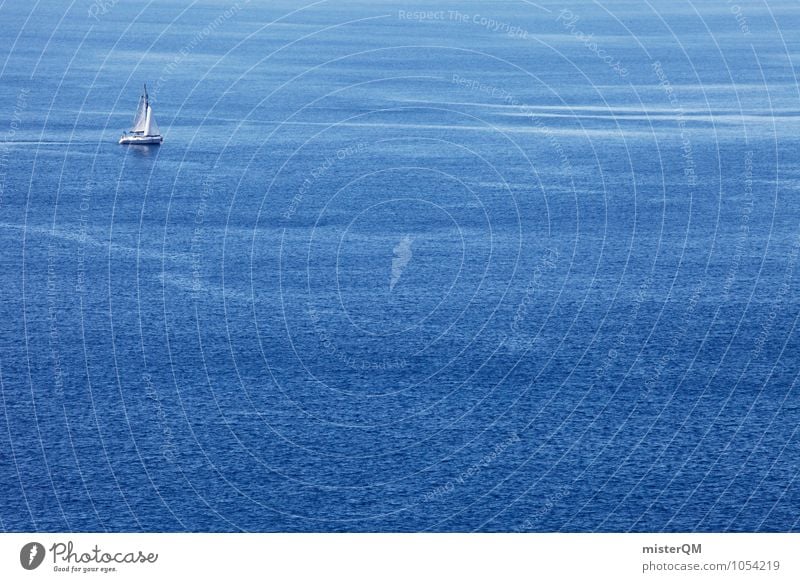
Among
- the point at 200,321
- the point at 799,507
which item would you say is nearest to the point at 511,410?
the point at 799,507

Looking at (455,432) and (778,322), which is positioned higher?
(778,322)

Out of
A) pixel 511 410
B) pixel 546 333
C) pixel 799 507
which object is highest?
pixel 546 333

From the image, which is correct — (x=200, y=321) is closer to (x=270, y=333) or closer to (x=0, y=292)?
(x=270, y=333)

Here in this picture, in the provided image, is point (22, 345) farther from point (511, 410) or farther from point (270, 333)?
point (511, 410)

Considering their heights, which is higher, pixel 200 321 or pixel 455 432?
pixel 200 321
